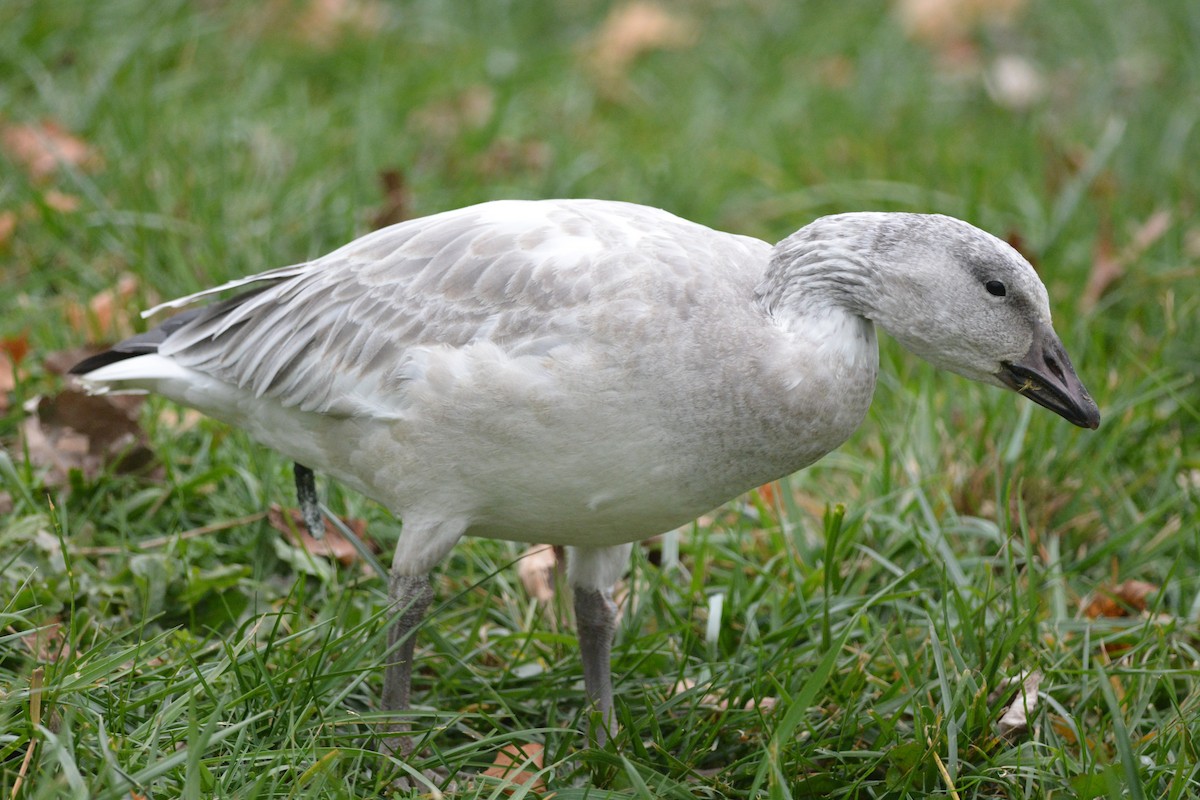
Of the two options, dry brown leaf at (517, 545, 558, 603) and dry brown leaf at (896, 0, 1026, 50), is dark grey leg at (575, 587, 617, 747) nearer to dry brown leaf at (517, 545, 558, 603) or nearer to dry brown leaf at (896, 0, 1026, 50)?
dry brown leaf at (517, 545, 558, 603)

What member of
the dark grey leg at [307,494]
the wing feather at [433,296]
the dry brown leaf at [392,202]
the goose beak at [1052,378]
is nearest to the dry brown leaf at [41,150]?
the dry brown leaf at [392,202]

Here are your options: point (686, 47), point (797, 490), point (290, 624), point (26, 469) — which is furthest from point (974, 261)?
point (686, 47)

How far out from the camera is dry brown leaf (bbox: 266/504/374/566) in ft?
13.5

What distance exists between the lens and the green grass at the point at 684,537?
3209 mm

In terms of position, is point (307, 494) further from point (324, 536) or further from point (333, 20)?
point (333, 20)

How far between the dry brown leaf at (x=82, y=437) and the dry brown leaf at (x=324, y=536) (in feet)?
1.73

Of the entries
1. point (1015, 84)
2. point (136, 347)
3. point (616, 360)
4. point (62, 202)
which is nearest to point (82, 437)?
point (136, 347)

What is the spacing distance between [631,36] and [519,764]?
6.11m

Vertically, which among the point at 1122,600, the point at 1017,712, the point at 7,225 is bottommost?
the point at 1122,600

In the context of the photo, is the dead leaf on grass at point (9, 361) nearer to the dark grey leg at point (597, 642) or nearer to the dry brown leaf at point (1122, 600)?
the dark grey leg at point (597, 642)

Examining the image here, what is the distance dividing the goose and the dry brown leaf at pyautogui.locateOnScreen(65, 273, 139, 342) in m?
1.59

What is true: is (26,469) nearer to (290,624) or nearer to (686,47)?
(290,624)

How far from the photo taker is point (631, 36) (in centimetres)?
851

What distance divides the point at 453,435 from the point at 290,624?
3.13ft
